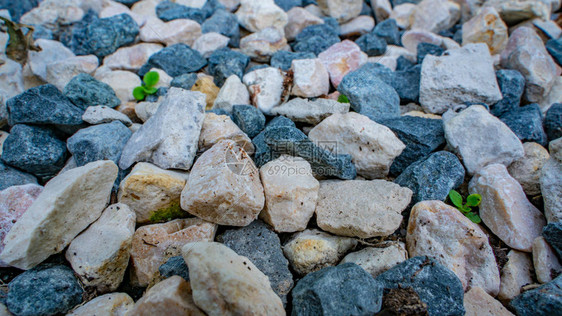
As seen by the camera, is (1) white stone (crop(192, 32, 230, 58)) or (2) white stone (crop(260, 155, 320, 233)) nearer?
(2) white stone (crop(260, 155, 320, 233))

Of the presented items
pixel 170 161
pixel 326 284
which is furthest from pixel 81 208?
pixel 326 284

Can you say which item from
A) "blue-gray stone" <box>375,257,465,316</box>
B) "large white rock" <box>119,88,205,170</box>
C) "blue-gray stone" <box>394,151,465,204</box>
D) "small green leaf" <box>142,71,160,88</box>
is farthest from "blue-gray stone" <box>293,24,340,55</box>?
"blue-gray stone" <box>375,257,465,316</box>

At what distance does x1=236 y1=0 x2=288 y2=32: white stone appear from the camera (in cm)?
386

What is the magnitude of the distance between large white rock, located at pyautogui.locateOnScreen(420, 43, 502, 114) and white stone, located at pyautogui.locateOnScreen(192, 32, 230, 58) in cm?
207

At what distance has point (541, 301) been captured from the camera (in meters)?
1.83

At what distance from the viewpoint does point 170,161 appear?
2312 millimetres

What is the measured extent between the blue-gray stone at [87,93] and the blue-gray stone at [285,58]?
1556 mm

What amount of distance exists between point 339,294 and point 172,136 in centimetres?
149

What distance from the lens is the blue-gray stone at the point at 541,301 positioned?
5.90 feet

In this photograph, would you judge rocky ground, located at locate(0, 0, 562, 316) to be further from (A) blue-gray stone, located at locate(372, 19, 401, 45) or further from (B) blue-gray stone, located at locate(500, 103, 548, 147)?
(A) blue-gray stone, located at locate(372, 19, 401, 45)

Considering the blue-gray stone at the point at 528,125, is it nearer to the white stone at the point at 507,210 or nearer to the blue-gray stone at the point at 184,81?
the white stone at the point at 507,210

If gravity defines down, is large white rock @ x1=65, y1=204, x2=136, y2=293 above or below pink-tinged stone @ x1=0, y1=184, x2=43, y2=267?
below

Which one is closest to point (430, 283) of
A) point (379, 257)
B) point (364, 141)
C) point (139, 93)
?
point (379, 257)

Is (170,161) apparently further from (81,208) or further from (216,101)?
(216,101)
